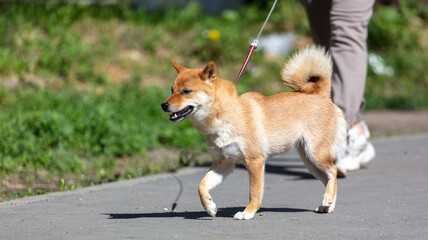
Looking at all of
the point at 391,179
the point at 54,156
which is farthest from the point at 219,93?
the point at 54,156

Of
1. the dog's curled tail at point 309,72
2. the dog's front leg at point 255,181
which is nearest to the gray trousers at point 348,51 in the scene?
the dog's curled tail at point 309,72

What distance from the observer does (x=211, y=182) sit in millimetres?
4324

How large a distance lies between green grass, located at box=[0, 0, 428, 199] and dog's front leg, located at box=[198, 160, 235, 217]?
1.77m

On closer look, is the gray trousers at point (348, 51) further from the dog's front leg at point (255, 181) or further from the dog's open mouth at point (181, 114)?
the dog's open mouth at point (181, 114)

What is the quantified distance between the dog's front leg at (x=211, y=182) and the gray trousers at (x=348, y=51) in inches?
72.7

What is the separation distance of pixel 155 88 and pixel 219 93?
18.5 feet

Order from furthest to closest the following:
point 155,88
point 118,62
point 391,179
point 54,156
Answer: point 118,62 < point 155,88 < point 54,156 < point 391,179

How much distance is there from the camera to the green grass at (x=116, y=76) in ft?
21.6

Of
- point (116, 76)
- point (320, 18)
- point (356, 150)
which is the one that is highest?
point (320, 18)

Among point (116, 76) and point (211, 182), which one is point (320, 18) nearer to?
point (211, 182)

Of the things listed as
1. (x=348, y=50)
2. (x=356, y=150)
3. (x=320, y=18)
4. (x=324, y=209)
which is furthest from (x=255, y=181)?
(x=320, y=18)

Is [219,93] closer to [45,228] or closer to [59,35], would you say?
[45,228]

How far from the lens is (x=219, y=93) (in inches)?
167

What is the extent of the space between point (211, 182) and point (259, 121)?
0.50m
